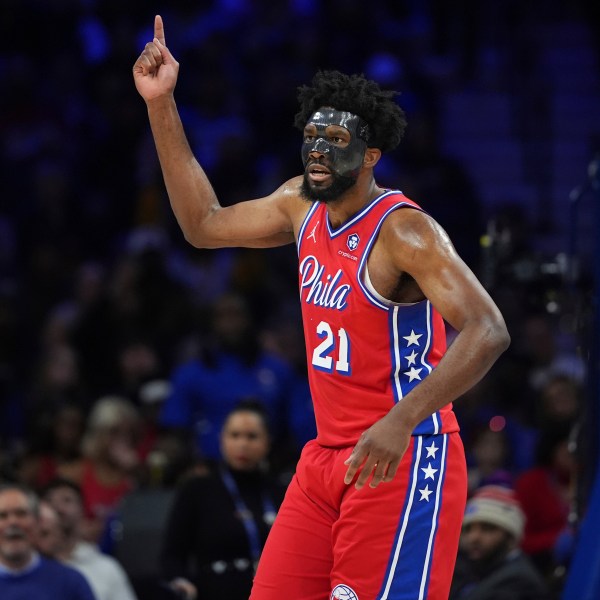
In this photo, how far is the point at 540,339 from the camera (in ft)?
33.7

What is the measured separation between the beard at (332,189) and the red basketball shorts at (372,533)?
771 mm

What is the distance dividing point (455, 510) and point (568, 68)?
30.2 ft

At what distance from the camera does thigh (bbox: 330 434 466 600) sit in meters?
4.46

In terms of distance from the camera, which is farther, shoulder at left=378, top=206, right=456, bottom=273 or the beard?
the beard

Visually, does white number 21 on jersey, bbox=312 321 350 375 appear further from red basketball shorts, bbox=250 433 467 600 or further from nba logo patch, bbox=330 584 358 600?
nba logo patch, bbox=330 584 358 600

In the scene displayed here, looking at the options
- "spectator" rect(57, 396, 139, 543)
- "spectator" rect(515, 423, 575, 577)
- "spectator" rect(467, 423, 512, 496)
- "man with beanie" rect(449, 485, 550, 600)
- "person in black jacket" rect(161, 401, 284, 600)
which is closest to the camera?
"man with beanie" rect(449, 485, 550, 600)

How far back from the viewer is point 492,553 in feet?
22.8

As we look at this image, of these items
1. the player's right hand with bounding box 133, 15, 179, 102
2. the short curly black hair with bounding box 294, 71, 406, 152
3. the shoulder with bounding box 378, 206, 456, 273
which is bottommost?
the shoulder with bounding box 378, 206, 456, 273

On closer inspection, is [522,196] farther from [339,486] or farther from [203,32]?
[339,486]

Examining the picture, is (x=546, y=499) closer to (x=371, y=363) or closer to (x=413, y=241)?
(x=371, y=363)

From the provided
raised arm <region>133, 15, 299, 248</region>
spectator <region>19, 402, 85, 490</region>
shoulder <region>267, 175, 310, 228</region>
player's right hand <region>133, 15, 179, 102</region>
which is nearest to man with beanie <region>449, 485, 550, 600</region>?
raised arm <region>133, 15, 299, 248</region>

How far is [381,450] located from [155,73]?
1647 millimetres

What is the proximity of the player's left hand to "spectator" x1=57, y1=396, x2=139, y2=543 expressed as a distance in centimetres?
466

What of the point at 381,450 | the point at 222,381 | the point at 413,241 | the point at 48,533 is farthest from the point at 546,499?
the point at 381,450
